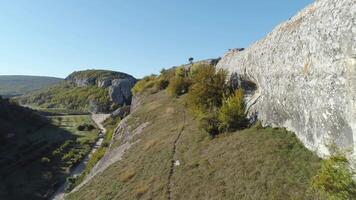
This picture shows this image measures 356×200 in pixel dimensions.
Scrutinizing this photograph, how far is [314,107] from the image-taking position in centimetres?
2262

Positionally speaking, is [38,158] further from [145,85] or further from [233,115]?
[233,115]

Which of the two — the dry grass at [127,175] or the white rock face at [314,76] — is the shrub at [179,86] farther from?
the white rock face at [314,76]

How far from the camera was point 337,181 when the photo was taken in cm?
1565

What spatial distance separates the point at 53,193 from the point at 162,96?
29663mm

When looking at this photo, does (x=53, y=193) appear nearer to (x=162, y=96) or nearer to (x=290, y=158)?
(x=162, y=96)

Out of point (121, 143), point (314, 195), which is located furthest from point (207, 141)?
point (121, 143)

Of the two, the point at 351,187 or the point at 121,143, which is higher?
the point at 351,187

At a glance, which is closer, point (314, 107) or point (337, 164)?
point (337, 164)

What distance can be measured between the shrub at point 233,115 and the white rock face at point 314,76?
58.8 inches

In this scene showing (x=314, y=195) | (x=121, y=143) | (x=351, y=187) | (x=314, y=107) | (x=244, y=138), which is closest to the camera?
(x=351, y=187)

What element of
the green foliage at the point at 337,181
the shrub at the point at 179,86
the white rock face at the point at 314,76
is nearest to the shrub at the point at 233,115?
the white rock face at the point at 314,76

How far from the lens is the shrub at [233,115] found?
111ft

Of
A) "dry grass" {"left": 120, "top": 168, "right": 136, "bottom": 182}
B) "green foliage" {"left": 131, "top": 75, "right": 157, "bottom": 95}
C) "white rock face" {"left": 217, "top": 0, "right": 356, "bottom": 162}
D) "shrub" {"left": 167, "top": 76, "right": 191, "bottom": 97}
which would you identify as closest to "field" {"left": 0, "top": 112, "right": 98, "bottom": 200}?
"dry grass" {"left": 120, "top": 168, "right": 136, "bottom": 182}

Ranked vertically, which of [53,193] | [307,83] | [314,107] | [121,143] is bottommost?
[53,193]
